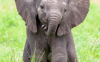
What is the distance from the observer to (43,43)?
4.62m

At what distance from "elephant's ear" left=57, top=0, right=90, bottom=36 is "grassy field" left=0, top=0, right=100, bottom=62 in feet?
2.04

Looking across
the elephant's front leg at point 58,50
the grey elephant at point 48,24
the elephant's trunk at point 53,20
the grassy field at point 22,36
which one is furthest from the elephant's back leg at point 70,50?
the elephant's trunk at point 53,20

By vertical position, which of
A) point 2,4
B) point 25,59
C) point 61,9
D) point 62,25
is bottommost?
point 2,4

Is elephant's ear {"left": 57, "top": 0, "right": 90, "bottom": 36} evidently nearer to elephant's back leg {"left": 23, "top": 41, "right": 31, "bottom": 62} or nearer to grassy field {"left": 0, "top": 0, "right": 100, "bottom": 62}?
grassy field {"left": 0, "top": 0, "right": 100, "bottom": 62}

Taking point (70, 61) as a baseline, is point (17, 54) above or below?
below

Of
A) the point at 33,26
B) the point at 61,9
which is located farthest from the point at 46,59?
the point at 61,9

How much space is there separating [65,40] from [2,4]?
6585 millimetres

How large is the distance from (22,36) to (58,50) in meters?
2.99

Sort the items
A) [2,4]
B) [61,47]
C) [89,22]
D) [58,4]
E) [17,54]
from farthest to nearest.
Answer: [2,4]
[89,22]
[17,54]
[61,47]
[58,4]

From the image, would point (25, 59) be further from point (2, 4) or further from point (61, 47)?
point (2, 4)

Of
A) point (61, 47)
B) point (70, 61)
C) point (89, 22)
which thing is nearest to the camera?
point (61, 47)

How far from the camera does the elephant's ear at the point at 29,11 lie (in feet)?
14.5

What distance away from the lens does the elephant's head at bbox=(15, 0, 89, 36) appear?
13.6 feet

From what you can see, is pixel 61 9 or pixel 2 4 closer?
pixel 61 9
